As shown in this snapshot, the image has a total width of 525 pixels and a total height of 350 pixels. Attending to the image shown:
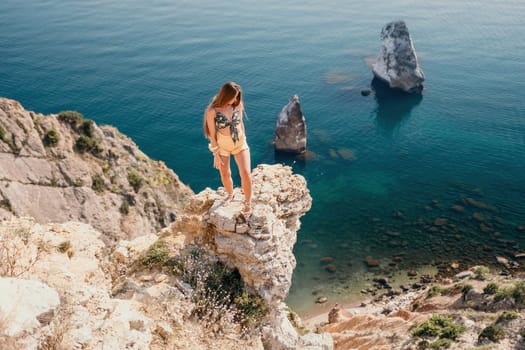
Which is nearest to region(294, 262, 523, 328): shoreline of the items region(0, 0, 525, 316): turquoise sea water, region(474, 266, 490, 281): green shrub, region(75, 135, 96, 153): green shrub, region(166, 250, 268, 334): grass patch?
region(0, 0, 525, 316): turquoise sea water

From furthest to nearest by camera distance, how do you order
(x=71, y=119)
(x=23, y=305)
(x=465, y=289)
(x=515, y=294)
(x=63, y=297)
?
1. (x=71, y=119)
2. (x=465, y=289)
3. (x=515, y=294)
4. (x=63, y=297)
5. (x=23, y=305)

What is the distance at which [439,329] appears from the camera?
846 inches

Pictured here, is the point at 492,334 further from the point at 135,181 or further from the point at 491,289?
the point at 135,181

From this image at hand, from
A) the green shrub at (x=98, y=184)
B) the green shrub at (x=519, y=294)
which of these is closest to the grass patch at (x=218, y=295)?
the green shrub at (x=519, y=294)

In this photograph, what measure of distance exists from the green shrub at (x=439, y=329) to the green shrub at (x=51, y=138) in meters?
30.5

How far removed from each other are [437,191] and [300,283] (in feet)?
76.7

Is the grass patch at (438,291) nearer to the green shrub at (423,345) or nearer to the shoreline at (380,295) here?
the shoreline at (380,295)

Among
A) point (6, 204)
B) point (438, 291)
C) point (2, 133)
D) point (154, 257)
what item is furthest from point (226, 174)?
point (2, 133)

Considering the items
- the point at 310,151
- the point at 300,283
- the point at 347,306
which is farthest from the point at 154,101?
the point at 347,306

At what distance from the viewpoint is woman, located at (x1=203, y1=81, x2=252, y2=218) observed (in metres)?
11.2

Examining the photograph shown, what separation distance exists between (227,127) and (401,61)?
72866 millimetres

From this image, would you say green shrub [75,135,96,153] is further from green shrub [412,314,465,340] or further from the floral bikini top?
green shrub [412,314,465,340]

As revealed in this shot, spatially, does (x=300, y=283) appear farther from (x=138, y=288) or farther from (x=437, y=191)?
(x=138, y=288)

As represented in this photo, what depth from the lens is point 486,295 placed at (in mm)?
26734
